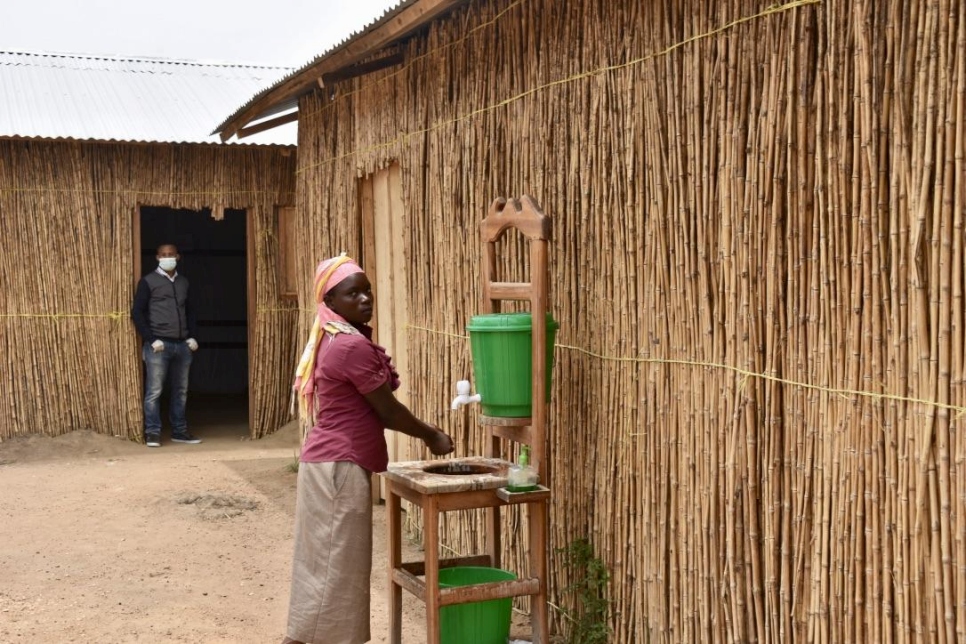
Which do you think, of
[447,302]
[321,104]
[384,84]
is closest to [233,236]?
[321,104]

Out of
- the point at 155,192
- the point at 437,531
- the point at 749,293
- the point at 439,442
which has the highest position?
the point at 155,192

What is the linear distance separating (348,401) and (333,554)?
1.85 ft

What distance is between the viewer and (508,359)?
4207 mm

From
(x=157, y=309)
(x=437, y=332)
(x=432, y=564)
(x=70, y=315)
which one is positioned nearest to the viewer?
(x=432, y=564)

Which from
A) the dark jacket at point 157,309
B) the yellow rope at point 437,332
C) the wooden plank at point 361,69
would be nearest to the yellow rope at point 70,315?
the dark jacket at point 157,309

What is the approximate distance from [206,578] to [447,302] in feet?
6.31

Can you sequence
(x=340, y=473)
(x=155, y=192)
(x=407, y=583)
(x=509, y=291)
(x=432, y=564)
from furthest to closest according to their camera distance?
(x=155, y=192) → (x=509, y=291) → (x=407, y=583) → (x=340, y=473) → (x=432, y=564)

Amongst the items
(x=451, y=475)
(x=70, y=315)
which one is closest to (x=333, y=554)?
(x=451, y=475)

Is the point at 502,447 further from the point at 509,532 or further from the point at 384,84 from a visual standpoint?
the point at 384,84

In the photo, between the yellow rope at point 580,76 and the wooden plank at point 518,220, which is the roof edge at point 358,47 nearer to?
the yellow rope at point 580,76

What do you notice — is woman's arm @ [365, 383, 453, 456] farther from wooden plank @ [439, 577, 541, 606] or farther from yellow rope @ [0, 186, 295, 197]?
yellow rope @ [0, 186, 295, 197]

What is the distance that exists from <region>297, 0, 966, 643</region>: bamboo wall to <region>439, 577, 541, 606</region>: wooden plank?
358 millimetres

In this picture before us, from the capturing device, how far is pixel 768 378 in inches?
134

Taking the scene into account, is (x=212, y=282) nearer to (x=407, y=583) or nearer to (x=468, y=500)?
(x=407, y=583)
